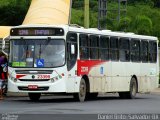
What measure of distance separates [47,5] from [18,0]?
25.3 m

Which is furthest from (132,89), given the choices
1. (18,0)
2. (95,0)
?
(95,0)

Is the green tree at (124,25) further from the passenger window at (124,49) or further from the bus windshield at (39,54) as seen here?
the bus windshield at (39,54)

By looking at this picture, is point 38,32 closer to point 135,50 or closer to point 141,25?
point 135,50

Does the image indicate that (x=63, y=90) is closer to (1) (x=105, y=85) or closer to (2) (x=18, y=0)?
(1) (x=105, y=85)

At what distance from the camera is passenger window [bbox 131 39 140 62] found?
31.9 metres

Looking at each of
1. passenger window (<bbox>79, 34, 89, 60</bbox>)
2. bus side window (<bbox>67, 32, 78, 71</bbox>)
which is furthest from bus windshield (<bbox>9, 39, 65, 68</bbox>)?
passenger window (<bbox>79, 34, 89, 60</bbox>)

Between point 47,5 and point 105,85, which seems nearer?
point 105,85

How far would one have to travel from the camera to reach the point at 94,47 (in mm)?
28281

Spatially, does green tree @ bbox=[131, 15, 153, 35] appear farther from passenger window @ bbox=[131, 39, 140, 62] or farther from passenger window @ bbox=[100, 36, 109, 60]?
passenger window @ bbox=[100, 36, 109, 60]

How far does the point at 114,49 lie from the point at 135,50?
2.28 metres

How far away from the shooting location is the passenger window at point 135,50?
104 ft

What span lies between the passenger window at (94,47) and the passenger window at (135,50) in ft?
11.8

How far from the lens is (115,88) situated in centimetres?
3031

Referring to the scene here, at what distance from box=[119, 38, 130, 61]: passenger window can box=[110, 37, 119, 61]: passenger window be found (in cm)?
40
